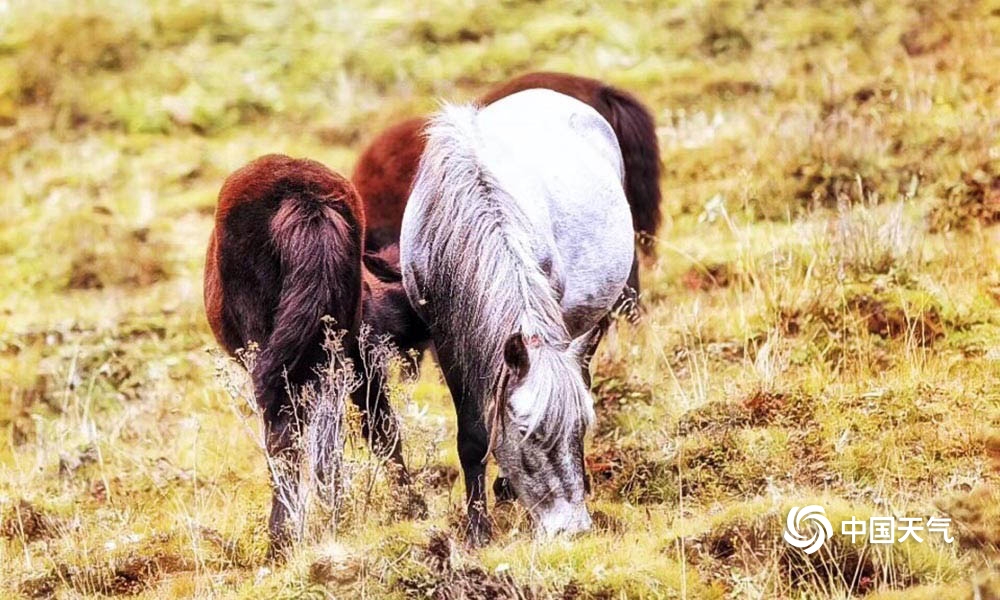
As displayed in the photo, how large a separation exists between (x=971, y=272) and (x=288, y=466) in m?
4.35

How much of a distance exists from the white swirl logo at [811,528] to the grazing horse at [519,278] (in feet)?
2.48

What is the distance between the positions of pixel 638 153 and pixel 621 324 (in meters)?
1.12

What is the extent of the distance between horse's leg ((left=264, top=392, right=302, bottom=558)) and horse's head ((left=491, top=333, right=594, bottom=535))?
949 millimetres

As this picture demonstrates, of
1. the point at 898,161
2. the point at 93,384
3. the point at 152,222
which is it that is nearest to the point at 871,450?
the point at 898,161

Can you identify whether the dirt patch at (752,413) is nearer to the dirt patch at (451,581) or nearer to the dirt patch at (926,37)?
the dirt patch at (451,581)

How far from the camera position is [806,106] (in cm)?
1038

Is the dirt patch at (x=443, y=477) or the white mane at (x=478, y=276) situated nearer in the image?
the white mane at (x=478, y=276)

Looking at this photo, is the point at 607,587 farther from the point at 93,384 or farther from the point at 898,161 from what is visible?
the point at 898,161

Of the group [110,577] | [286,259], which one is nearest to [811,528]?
[286,259]

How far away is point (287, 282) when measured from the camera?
514 centimetres

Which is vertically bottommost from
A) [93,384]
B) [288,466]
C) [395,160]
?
[93,384]

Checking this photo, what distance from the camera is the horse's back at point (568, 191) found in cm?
549

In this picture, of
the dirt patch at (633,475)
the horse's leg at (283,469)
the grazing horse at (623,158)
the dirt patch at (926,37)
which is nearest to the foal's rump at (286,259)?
the horse's leg at (283,469)

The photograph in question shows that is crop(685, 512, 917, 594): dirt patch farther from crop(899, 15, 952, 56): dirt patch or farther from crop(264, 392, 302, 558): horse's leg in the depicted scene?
crop(899, 15, 952, 56): dirt patch
